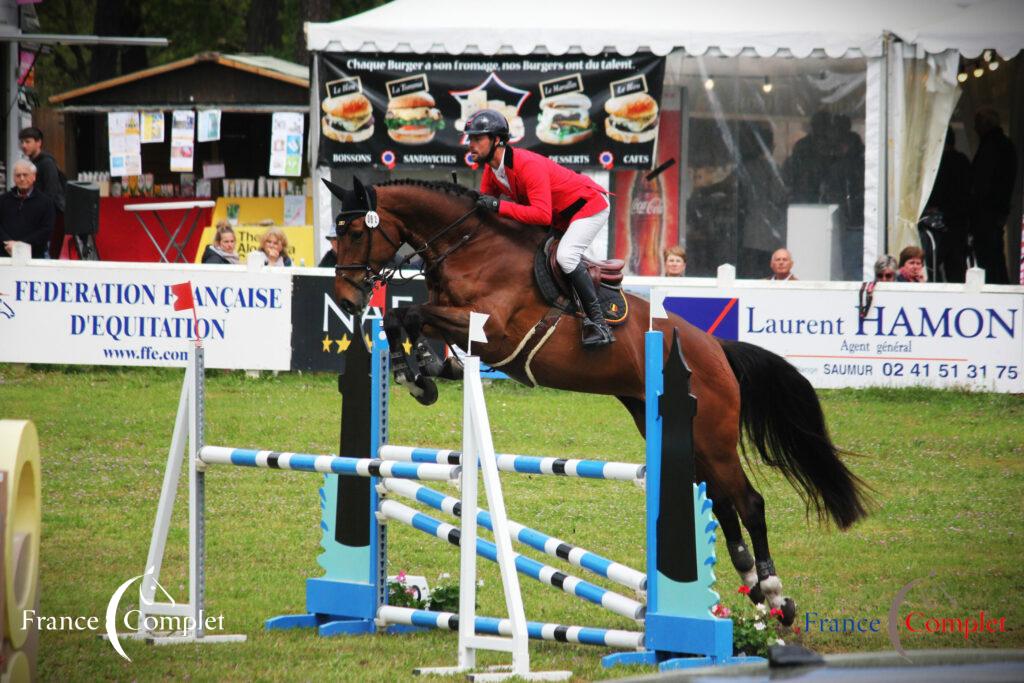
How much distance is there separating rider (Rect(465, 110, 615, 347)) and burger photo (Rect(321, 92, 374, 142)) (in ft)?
24.4

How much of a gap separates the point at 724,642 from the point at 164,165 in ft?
57.1

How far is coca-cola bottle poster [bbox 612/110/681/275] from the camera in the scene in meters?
15.1

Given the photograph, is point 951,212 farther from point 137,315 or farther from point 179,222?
point 179,222

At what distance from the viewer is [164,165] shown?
68.9 ft

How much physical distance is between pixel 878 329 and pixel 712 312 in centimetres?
152

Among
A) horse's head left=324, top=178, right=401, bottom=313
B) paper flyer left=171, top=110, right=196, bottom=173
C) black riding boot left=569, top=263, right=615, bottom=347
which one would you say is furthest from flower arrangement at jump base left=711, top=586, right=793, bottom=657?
paper flyer left=171, top=110, right=196, bottom=173

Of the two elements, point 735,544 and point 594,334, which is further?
point 594,334

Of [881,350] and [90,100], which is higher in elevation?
[90,100]

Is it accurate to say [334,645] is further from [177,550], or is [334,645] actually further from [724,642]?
[177,550]

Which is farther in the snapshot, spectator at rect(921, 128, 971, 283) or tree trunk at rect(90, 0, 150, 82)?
tree trunk at rect(90, 0, 150, 82)

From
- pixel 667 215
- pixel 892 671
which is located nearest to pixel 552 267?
pixel 892 671

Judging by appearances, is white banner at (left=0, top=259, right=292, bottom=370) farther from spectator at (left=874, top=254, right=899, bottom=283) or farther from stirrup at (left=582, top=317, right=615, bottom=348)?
stirrup at (left=582, top=317, right=615, bottom=348)

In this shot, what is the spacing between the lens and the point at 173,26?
30719mm

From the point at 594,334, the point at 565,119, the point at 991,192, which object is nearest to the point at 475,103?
the point at 565,119
